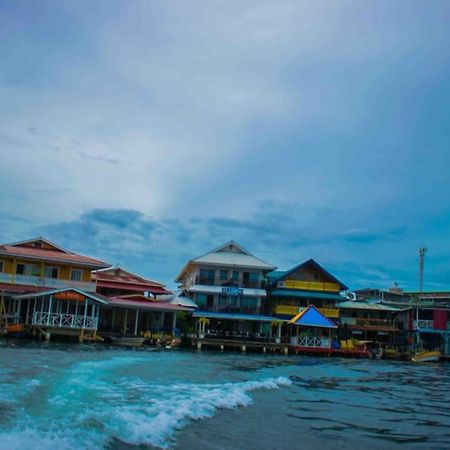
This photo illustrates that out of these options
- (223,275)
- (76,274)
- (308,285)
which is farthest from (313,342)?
(76,274)

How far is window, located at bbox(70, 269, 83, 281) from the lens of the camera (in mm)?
42656

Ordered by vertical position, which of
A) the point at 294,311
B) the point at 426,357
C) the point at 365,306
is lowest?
the point at 426,357

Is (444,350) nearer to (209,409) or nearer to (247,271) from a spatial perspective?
(247,271)

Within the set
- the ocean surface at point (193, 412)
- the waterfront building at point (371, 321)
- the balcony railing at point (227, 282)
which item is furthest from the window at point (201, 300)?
the ocean surface at point (193, 412)

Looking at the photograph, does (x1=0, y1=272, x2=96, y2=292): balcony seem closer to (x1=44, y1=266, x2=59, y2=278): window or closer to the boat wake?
(x1=44, y1=266, x2=59, y2=278): window

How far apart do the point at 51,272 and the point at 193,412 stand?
33.3 meters

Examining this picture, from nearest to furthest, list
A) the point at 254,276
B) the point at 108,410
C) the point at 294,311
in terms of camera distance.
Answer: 1. the point at 108,410
2. the point at 294,311
3. the point at 254,276

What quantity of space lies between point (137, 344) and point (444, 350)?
30.2 meters

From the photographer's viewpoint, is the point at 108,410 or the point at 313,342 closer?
the point at 108,410

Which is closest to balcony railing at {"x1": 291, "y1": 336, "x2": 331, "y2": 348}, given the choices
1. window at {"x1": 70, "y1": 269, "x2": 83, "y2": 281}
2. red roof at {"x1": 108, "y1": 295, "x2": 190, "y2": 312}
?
red roof at {"x1": 108, "y1": 295, "x2": 190, "y2": 312}

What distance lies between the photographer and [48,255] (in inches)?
1619

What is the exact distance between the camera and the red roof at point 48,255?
39.6m

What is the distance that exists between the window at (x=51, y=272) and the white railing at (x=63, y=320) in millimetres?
5442

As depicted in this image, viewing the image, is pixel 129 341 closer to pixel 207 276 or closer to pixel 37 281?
pixel 37 281
